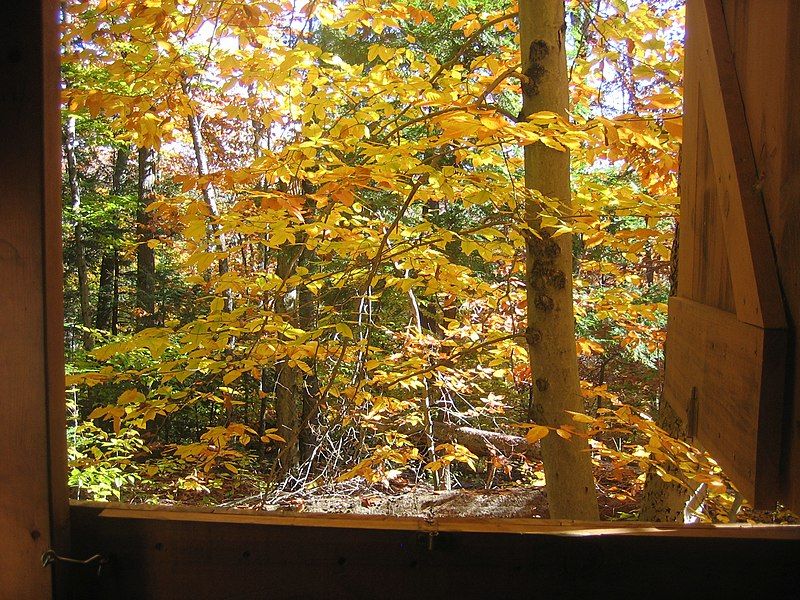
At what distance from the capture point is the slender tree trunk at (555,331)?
3092 mm

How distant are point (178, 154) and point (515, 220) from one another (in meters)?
12.0

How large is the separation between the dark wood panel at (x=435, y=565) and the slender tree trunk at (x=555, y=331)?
2021 mm

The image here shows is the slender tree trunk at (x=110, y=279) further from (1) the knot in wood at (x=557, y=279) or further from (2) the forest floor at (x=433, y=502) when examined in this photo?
(1) the knot in wood at (x=557, y=279)

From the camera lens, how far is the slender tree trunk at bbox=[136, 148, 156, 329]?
11195 millimetres

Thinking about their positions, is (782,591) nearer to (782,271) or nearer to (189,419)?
(782,271)

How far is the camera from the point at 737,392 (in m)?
1.03

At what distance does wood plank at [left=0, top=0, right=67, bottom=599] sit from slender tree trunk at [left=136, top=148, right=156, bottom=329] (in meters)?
10.5

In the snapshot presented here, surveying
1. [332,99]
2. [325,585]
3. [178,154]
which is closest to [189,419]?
[178,154]

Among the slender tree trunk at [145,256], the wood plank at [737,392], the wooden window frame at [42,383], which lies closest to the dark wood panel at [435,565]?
the wooden window frame at [42,383]

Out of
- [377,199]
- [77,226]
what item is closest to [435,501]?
[377,199]

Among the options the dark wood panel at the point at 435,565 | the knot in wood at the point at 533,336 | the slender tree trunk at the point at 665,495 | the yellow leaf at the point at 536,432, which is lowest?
the slender tree trunk at the point at 665,495

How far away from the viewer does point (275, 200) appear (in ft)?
8.76

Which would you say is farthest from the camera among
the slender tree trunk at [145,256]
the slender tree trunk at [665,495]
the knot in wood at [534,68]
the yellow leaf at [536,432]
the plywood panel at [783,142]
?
the slender tree trunk at [145,256]

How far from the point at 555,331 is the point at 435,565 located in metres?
2.16
